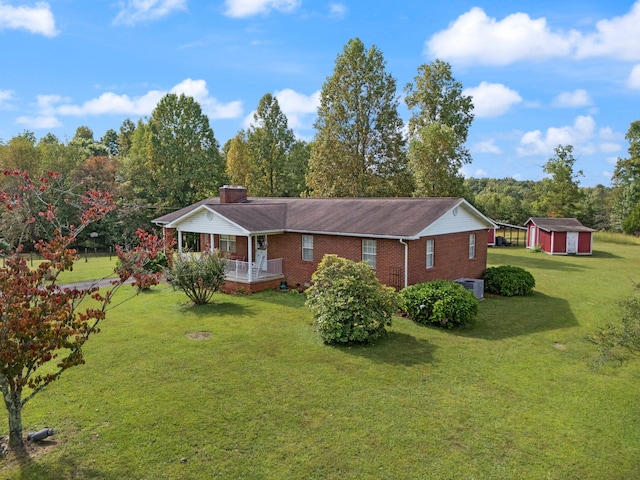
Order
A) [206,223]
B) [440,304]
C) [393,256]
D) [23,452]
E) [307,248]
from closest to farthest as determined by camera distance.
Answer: [23,452], [440,304], [393,256], [307,248], [206,223]

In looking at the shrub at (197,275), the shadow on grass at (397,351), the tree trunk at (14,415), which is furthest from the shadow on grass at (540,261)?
the tree trunk at (14,415)

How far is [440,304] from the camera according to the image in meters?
14.4

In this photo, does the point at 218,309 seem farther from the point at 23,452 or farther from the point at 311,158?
the point at 311,158

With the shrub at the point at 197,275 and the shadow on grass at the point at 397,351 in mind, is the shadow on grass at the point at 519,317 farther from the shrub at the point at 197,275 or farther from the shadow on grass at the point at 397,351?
the shrub at the point at 197,275

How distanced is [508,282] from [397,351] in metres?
9.80

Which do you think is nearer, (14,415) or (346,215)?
(14,415)

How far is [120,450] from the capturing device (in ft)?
23.7

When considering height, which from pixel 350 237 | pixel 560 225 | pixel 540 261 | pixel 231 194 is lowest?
pixel 540 261

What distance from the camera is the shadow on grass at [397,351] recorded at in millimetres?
11547

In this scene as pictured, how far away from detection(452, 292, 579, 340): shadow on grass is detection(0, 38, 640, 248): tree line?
17.4 metres

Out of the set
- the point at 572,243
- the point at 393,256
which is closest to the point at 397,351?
the point at 393,256

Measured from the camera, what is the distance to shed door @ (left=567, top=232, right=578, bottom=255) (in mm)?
36719

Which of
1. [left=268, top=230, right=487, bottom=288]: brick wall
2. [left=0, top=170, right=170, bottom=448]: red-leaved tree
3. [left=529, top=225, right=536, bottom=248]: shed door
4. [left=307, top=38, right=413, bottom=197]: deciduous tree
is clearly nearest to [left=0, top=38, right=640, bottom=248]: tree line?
[left=307, top=38, right=413, bottom=197]: deciduous tree

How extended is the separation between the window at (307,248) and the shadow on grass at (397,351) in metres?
7.68
